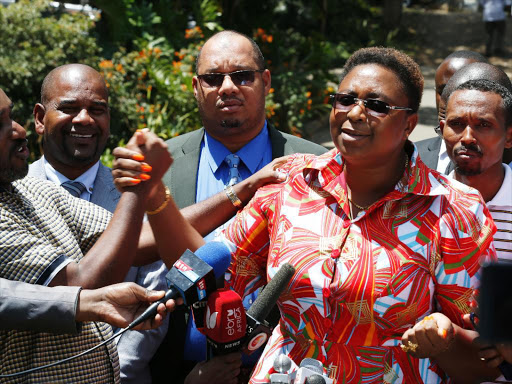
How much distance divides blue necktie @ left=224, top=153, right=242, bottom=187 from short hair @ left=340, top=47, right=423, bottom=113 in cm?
144

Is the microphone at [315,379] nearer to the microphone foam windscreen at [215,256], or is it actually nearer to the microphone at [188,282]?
the microphone at [188,282]

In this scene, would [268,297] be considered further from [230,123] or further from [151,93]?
[151,93]

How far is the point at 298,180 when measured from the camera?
3086 mm

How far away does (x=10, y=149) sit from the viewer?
2.95 metres

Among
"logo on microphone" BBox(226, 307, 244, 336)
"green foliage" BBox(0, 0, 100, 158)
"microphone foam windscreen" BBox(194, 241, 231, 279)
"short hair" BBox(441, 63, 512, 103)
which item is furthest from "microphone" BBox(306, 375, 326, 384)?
"green foliage" BBox(0, 0, 100, 158)

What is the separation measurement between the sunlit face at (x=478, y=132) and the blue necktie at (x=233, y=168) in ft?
4.35

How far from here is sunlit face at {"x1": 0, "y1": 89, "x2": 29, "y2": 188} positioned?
2.89 m

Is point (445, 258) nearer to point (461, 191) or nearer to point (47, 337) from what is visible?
point (461, 191)

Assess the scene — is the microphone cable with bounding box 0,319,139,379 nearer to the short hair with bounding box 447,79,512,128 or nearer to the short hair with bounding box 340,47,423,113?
the short hair with bounding box 340,47,423,113

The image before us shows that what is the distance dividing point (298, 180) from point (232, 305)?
786 mm

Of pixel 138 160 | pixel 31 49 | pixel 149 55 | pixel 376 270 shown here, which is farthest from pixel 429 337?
pixel 149 55

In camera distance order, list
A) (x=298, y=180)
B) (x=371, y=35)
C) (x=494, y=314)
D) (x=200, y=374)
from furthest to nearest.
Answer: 1. (x=371, y=35)
2. (x=298, y=180)
3. (x=200, y=374)
4. (x=494, y=314)

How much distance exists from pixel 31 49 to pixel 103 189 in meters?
5.74

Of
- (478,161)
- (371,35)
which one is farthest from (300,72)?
(478,161)
